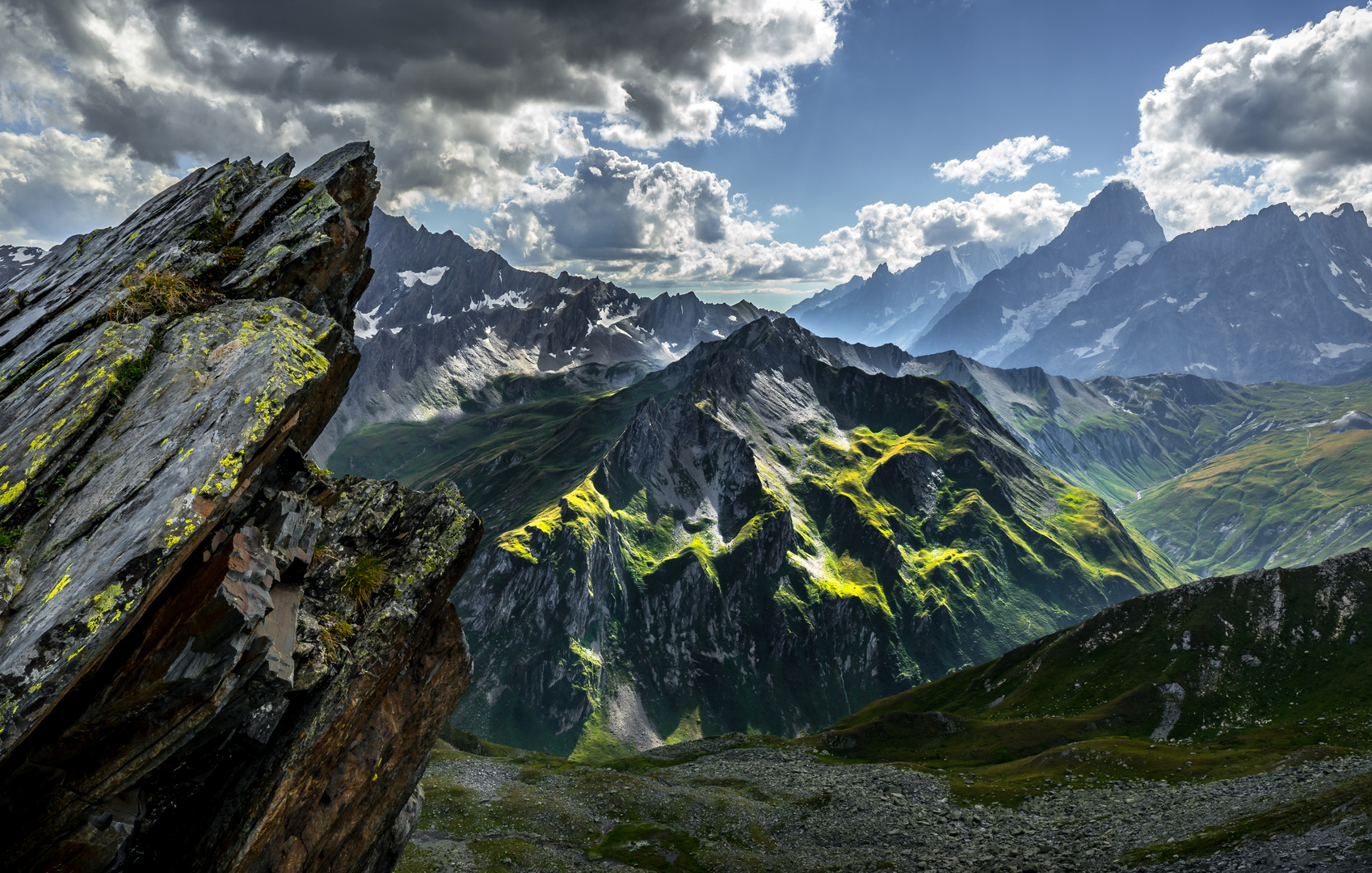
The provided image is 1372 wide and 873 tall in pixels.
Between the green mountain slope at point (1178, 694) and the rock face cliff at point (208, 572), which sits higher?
the green mountain slope at point (1178, 694)

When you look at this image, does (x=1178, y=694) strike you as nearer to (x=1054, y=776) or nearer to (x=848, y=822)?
(x=1054, y=776)

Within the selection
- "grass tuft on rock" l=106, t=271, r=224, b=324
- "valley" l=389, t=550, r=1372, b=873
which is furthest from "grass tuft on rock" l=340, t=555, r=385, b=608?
"valley" l=389, t=550, r=1372, b=873

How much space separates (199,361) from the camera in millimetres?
17281

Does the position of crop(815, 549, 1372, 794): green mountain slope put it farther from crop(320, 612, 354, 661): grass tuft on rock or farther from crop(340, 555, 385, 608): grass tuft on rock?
crop(320, 612, 354, 661): grass tuft on rock

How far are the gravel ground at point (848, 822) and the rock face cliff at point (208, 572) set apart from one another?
35.7m

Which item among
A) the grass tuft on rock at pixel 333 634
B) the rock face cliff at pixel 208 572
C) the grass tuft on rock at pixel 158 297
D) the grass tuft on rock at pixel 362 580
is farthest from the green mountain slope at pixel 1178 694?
the grass tuft on rock at pixel 158 297

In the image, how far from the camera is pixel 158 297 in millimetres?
19672

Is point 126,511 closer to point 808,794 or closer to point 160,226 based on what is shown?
point 160,226

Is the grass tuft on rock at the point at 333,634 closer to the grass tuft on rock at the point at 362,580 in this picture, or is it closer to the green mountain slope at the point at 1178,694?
the grass tuft on rock at the point at 362,580

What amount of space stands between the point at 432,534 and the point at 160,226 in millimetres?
19559

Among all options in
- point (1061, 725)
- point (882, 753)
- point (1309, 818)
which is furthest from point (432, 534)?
point (1061, 725)

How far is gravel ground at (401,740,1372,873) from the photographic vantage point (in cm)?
4194

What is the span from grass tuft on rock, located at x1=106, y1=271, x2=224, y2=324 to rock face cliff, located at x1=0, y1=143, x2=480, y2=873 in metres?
0.08

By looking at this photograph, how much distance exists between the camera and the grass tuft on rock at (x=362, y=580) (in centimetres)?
2148
